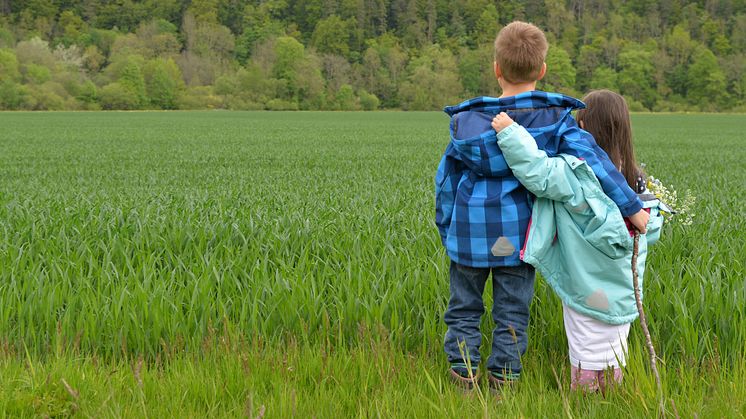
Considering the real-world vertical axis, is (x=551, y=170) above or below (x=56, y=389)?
above

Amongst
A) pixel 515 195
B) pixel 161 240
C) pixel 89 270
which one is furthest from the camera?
pixel 161 240

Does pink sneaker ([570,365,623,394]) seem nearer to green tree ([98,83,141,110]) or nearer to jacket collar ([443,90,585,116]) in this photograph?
jacket collar ([443,90,585,116])

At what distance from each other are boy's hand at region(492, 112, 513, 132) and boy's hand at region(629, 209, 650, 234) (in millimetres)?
657

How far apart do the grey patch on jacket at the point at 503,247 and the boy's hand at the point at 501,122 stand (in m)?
0.46

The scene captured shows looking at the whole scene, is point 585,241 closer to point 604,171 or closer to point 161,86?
point 604,171

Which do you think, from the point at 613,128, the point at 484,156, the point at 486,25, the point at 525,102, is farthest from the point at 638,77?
the point at 484,156

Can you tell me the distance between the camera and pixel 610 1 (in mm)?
171250

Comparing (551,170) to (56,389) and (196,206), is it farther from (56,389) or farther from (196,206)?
(196,206)

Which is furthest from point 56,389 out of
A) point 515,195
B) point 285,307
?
point 515,195

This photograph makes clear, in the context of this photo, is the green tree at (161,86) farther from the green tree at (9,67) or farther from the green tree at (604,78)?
the green tree at (604,78)

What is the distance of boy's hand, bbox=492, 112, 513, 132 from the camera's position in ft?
8.77

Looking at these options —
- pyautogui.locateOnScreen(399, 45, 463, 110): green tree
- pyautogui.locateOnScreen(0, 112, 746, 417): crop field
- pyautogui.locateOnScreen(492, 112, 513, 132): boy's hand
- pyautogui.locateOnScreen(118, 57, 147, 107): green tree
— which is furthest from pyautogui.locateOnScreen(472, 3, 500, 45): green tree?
pyautogui.locateOnScreen(492, 112, 513, 132): boy's hand

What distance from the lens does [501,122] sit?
2684 millimetres

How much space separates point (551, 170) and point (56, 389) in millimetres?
2250
